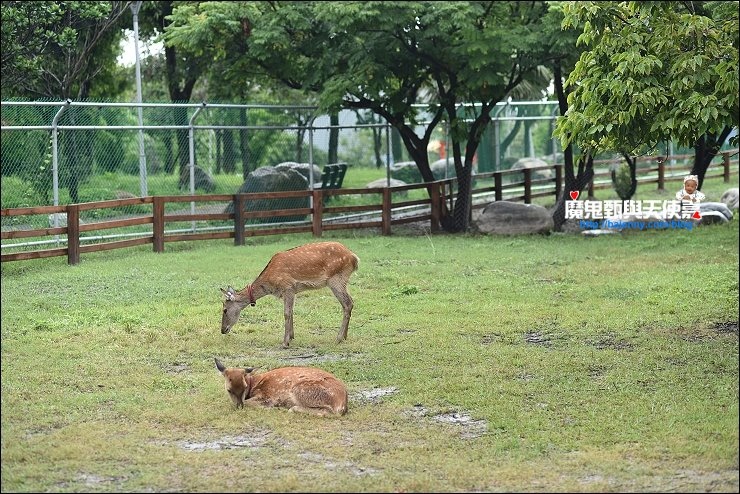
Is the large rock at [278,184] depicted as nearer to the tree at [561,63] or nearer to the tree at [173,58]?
the tree at [561,63]

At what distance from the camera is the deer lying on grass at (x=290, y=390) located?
8.16 m

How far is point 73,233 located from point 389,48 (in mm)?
7035

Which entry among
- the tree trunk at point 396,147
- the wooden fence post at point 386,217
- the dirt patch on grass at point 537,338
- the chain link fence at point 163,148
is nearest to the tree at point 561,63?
the chain link fence at point 163,148

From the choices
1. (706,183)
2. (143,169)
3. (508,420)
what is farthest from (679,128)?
(706,183)

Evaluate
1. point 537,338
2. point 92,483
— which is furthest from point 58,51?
point 92,483

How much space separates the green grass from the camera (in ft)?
22.2

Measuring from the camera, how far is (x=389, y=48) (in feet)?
66.2

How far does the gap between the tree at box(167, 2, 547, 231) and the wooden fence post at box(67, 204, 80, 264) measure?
209 inches

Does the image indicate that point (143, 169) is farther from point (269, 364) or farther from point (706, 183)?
point (706, 183)

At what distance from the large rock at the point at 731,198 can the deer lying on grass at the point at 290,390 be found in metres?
19.5

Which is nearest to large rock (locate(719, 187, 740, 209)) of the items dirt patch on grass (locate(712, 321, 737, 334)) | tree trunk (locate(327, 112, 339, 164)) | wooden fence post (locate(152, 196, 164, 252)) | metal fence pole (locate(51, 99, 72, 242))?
tree trunk (locate(327, 112, 339, 164))

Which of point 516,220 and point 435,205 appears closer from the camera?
point 516,220

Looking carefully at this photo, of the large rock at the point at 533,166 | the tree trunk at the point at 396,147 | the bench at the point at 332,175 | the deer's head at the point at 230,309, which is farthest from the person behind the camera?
the large rock at the point at 533,166

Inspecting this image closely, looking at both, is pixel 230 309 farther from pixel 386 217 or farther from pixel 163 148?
pixel 163 148
